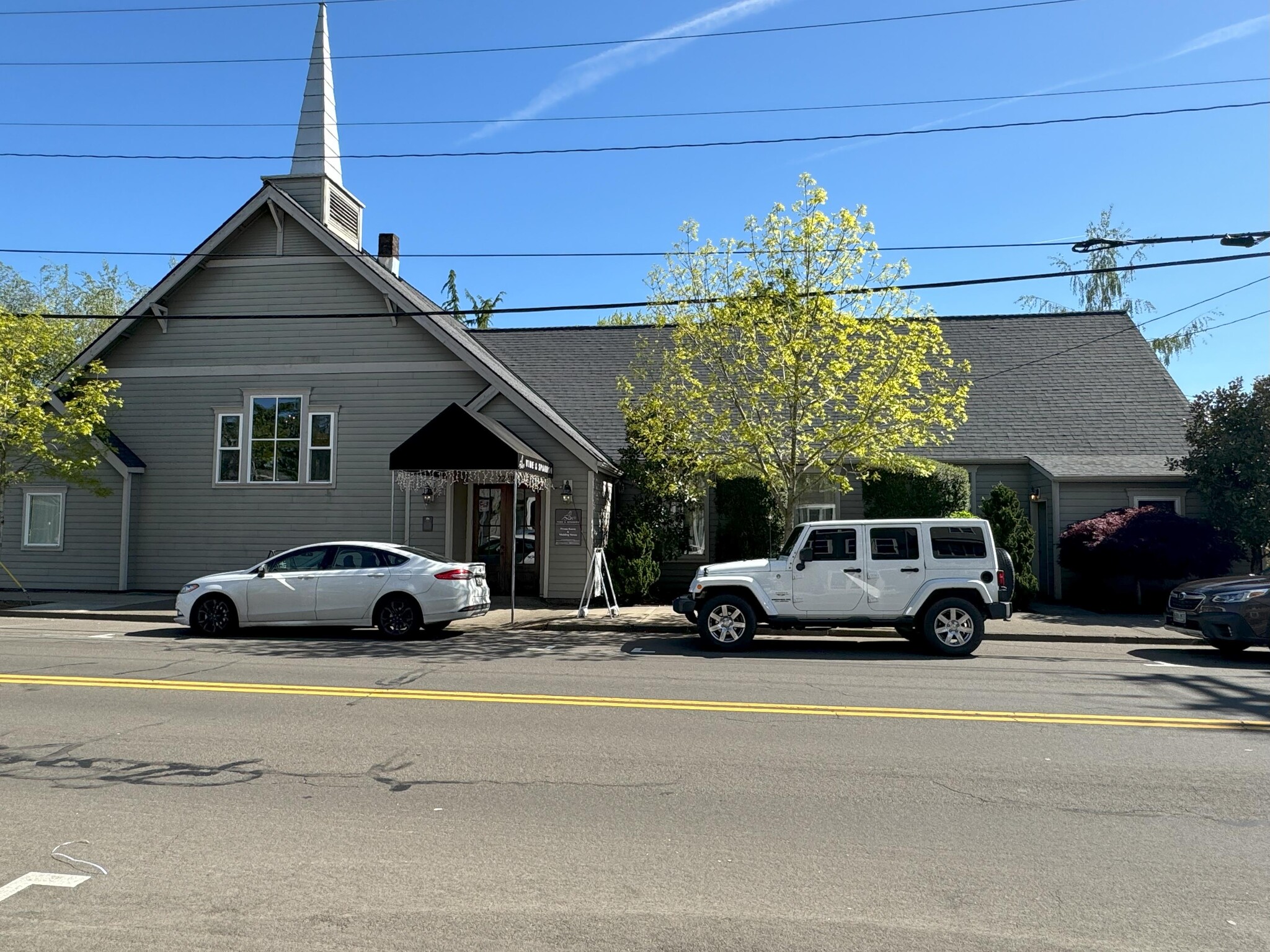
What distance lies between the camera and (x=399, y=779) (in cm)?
611

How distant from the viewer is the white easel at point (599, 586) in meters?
16.6

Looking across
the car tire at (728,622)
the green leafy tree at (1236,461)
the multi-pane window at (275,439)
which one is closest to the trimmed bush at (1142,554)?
the green leafy tree at (1236,461)

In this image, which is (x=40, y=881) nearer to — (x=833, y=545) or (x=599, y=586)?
(x=833, y=545)

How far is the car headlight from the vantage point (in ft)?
39.9

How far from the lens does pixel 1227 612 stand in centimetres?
1219

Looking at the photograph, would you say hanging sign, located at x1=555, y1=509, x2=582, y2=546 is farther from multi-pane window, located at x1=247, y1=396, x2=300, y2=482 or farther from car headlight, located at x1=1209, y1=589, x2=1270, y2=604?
car headlight, located at x1=1209, y1=589, x2=1270, y2=604

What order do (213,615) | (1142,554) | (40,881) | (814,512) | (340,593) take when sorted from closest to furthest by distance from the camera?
(40,881)
(340,593)
(213,615)
(1142,554)
(814,512)

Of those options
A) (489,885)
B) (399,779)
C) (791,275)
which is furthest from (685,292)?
(489,885)

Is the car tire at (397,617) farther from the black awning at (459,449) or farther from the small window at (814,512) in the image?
the small window at (814,512)

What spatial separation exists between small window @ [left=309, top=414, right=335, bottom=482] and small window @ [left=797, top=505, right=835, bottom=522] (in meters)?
10.3

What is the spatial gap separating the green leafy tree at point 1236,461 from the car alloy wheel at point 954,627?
333 inches

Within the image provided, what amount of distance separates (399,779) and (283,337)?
52.7ft

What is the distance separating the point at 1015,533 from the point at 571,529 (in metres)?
8.58

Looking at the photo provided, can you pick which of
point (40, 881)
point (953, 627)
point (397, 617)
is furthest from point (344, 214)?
point (40, 881)
